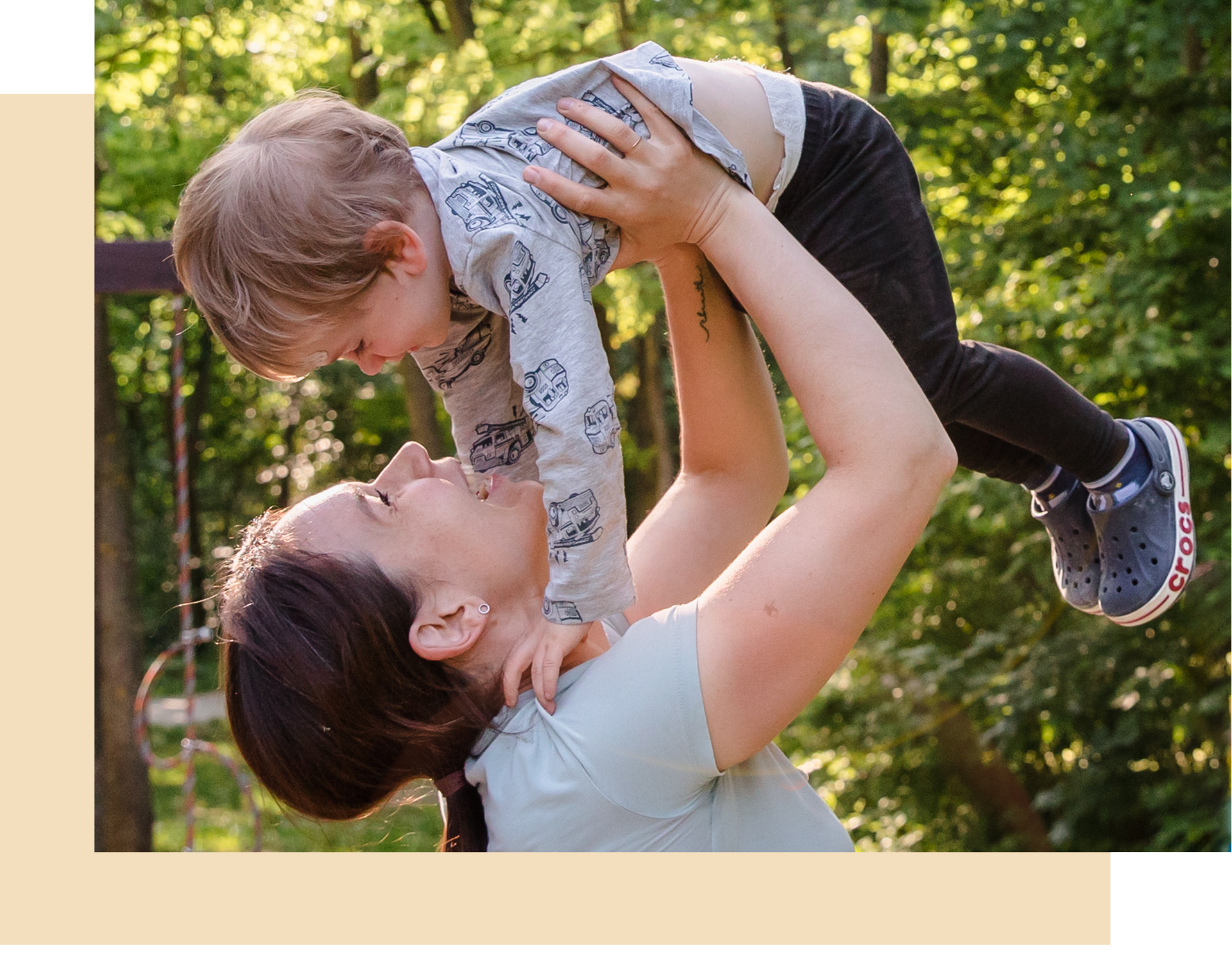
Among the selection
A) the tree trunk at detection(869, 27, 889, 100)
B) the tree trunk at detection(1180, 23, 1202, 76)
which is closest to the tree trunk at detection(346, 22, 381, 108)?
the tree trunk at detection(869, 27, 889, 100)

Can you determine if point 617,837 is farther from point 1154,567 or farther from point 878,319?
point 1154,567

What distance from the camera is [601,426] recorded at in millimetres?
1099

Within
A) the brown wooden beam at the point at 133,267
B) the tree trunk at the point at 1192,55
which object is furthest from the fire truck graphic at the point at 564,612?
A: the tree trunk at the point at 1192,55

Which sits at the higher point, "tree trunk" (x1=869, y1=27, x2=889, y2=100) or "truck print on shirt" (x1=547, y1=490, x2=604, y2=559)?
"tree trunk" (x1=869, y1=27, x2=889, y2=100)

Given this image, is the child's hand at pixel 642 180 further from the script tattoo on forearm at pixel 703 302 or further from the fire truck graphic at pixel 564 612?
the fire truck graphic at pixel 564 612

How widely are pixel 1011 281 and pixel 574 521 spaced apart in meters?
2.69

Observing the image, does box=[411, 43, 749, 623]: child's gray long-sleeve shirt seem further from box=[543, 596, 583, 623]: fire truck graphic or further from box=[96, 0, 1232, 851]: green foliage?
box=[96, 0, 1232, 851]: green foliage

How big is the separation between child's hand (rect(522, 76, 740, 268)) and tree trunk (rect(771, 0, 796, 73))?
3589 mm

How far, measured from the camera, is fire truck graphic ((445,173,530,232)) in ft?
3.67

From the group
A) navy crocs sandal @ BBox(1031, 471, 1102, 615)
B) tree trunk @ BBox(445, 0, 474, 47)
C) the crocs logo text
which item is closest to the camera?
the crocs logo text

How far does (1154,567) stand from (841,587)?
26.1 inches

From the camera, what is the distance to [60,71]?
1.85 metres

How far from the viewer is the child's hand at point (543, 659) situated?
1046mm

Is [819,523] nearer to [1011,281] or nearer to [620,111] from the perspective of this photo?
[620,111]
